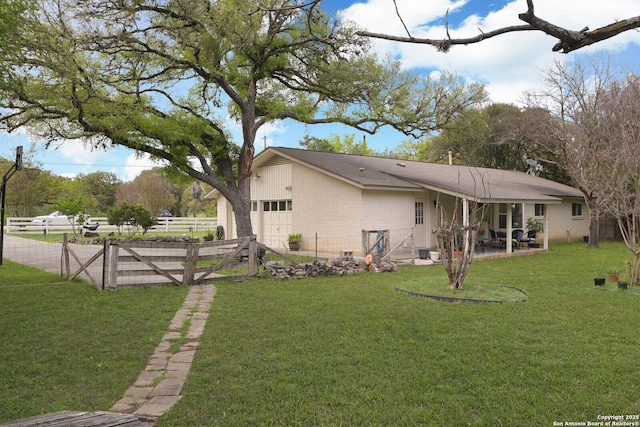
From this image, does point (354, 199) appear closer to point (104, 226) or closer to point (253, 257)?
point (253, 257)

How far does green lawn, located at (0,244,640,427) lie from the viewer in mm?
3959

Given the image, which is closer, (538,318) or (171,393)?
(171,393)

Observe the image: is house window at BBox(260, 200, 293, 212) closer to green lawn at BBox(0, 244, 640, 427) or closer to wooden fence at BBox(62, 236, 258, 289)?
wooden fence at BBox(62, 236, 258, 289)

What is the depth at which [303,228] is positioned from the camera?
766 inches

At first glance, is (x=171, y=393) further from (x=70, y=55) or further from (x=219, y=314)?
(x=70, y=55)

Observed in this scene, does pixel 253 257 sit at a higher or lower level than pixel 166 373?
higher

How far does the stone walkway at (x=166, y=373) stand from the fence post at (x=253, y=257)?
3918 millimetres

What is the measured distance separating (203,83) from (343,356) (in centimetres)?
1698

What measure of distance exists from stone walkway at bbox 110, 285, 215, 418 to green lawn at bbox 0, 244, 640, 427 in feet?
0.40

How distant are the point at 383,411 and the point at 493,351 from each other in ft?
7.29

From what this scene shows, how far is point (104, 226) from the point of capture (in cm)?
3212

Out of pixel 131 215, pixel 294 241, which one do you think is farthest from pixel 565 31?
pixel 131 215

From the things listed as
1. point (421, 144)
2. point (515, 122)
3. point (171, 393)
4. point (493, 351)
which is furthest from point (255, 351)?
point (421, 144)

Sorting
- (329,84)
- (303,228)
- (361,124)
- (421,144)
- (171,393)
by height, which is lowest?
(171,393)
